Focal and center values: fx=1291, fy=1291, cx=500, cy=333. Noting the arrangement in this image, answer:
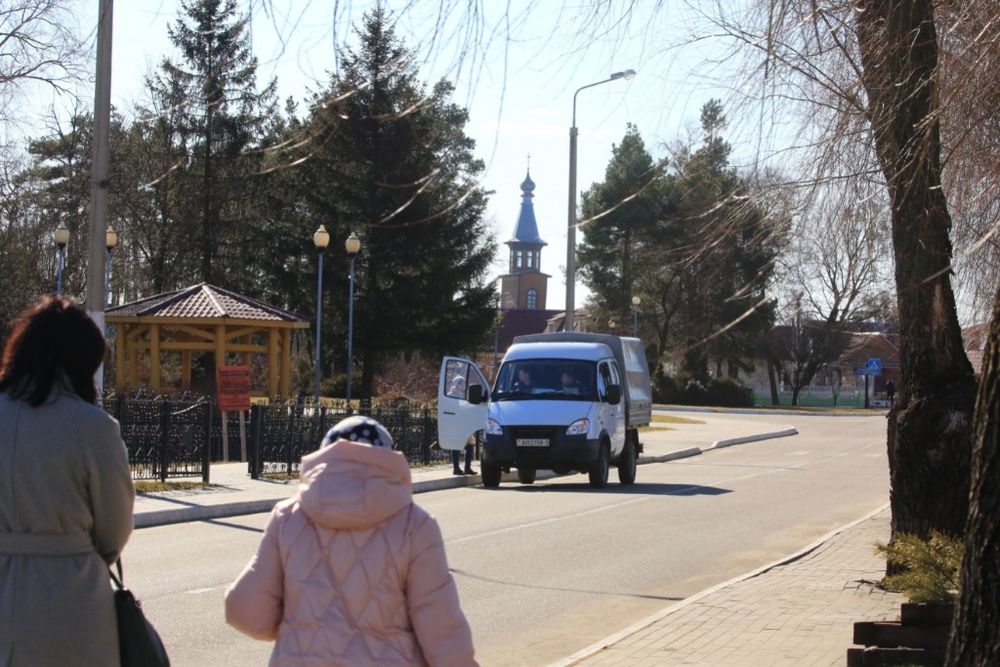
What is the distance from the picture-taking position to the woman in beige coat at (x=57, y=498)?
3.89 m

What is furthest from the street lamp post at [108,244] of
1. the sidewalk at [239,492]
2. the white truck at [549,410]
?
the white truck at [549,410]

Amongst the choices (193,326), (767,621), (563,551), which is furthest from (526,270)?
(767,621)

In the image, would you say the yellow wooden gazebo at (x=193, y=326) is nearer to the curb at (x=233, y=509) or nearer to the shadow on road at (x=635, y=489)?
the curb at (x=233, y=509)

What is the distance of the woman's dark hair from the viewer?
162 inches

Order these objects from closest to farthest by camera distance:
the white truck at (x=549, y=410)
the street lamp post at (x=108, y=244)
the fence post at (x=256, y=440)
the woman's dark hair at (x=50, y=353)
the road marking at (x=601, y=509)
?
1. the woman's dark hair at (x=50, y=353)
2. the road marking at (x=601, y=509)
3. the street lamp post at (x=108, y=244)
4. the white truck at (x=549, y=410)
5. the fence post at (x=256, y=440)

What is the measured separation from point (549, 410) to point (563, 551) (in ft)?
Answer: 27.9

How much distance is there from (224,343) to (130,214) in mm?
23629

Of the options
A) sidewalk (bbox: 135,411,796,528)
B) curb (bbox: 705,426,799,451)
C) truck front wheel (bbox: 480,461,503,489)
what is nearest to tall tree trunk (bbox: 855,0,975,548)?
sidewalk (bbox: 135,411,796,528)

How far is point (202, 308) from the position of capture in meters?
36.3

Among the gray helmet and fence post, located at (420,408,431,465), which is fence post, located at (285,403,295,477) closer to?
fence post, located at (420,408,431,465)

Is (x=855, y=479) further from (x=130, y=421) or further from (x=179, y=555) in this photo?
(x=179, y=555)

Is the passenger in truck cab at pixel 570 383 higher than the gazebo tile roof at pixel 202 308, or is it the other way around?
the gazebo tile roof at pixel 202 308

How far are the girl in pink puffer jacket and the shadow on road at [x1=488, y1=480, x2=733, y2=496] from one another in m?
18.1

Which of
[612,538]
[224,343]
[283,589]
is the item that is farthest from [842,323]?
[224,343]
